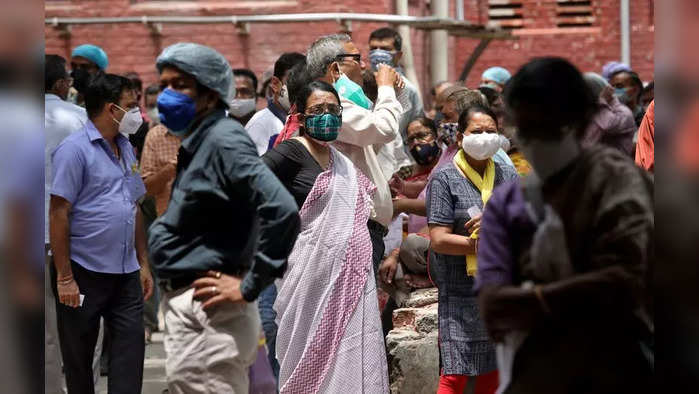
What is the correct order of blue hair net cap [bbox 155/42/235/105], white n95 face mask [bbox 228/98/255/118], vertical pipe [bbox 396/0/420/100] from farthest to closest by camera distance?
vertical pipe [bbox 396/0/420/100]
white n95 face mask [bbox 228/98/255/118]
blue hair net cap [bbox 155/42/235/105]

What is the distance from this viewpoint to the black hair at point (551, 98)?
3.97 m

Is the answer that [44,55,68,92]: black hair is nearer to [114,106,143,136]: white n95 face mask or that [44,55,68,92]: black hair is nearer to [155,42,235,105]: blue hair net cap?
[114,106,143,136]: white n95 face mask

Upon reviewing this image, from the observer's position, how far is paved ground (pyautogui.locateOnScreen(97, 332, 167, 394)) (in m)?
8.90

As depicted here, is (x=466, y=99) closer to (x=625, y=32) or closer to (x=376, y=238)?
(x=376, y=238)

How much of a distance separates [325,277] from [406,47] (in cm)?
819

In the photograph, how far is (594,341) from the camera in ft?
12.7

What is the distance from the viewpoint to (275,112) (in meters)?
8.19

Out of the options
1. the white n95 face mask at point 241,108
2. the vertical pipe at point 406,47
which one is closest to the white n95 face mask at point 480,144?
the white n95 face mask at point 241,108

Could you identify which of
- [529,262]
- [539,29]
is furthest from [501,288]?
[539,29]

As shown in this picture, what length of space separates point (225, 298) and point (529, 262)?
119cm

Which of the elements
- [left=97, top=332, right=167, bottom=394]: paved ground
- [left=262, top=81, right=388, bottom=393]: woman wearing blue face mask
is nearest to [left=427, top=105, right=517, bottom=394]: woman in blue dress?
[left=262, top=81, right=388, bottom=393]: woman wearing blue face mask

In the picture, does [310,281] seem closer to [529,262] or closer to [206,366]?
[206,366]

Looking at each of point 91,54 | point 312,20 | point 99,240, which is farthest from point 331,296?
point 312,20

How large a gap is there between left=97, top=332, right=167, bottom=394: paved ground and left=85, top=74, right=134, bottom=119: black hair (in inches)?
98.5
